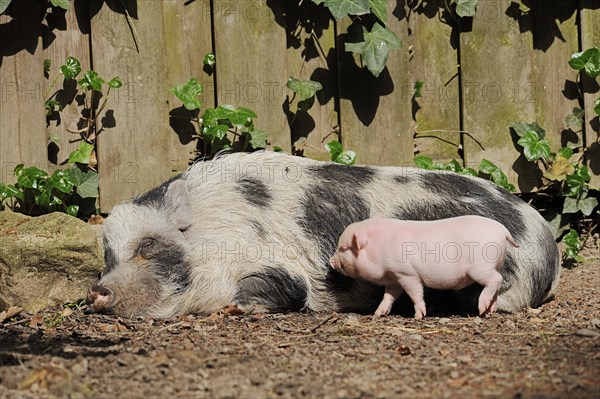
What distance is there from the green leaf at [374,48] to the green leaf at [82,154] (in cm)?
187

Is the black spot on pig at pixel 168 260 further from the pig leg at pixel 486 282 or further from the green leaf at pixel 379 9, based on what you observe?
the green leaf at pixel 379 9

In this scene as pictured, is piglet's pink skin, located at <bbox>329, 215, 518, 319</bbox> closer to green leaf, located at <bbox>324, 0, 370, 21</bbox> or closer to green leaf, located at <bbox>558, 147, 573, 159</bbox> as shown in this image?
green leaf, located at <bbox>324, 0, 370, 21</bbox>

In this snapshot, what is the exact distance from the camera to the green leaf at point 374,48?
645 cm

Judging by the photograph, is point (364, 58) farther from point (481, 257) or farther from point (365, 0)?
point (481, 257)

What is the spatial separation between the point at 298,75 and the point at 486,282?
2.21 m

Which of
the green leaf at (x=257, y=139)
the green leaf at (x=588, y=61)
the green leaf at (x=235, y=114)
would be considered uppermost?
the green leaf at (x=588, y=61)

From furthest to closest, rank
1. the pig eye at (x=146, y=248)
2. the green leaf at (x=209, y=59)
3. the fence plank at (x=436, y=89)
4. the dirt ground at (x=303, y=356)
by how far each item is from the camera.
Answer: the fence plank at (x=436, y=89) < the green leaf at (x=209, y=59) < the pig eye at (x=146, y=248) < the dirt ground at (x=303, y=356)

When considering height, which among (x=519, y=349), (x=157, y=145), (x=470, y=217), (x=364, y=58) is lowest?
(x=519, y=349)

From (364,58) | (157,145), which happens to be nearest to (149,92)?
(157,145)

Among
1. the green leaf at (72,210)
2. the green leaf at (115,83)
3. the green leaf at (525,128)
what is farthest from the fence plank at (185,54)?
the green leaf at (525,128)

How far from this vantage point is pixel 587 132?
693cm

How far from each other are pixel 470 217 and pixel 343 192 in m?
0.81

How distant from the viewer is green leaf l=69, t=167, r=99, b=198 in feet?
20.5

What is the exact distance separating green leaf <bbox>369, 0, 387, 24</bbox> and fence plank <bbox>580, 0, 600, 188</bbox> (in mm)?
1531
